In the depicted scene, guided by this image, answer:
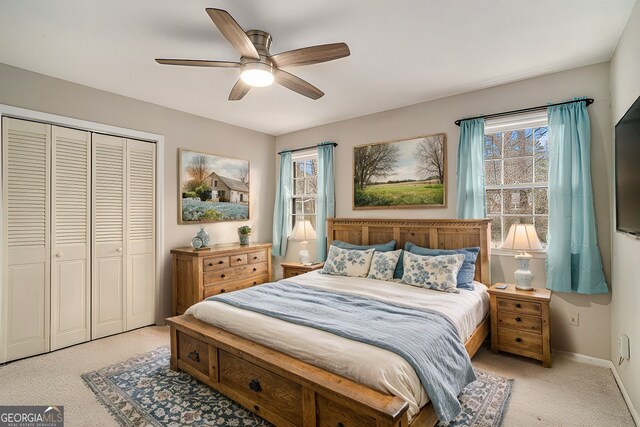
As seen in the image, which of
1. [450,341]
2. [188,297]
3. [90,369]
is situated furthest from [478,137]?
[90,369]

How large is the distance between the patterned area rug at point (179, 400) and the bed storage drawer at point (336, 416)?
0.54 meters

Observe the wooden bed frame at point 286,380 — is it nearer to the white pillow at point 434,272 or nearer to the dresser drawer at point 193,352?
the dresser drawer at point 193,352

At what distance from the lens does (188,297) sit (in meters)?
3.84

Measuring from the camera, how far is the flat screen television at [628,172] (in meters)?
1.86

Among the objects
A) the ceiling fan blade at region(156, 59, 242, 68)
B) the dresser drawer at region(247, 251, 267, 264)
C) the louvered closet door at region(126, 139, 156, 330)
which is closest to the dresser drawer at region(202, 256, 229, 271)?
the dresser drawer at region(247, 251, 267, 264)

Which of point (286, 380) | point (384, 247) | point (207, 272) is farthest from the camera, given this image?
point (207, 272)

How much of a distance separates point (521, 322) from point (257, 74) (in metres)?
3.05

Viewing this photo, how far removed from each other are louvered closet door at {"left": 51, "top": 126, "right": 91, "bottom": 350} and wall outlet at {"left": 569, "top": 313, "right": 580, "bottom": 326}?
15.7 feet

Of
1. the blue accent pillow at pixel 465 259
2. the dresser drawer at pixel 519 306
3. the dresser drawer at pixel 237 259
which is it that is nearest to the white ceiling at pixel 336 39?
the blue accent pillow at pixel 465 259

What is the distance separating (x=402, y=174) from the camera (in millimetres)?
3977

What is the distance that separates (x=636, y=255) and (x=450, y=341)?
130 cm

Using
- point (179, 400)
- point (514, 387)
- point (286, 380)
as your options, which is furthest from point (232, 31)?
point (514, 387)

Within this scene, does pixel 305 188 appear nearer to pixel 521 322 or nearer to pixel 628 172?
pixel 521 322

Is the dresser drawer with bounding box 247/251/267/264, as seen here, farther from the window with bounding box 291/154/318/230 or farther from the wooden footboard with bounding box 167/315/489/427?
the wooden footboard with bounding box 167/315/489/427
